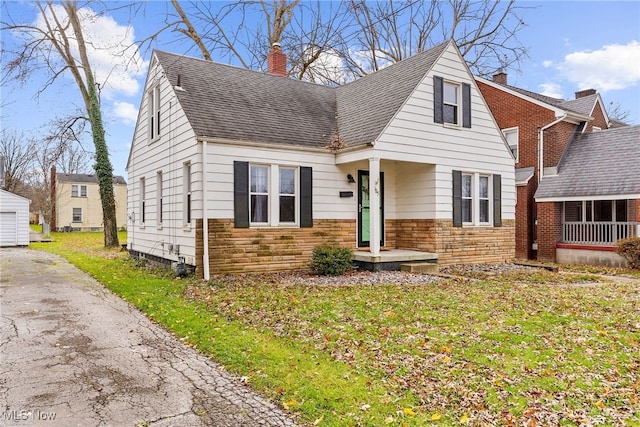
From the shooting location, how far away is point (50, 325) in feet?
20.7

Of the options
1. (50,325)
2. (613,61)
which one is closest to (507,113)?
(613,61)

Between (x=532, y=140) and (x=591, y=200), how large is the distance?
3.42 meters

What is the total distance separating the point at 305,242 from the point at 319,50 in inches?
629

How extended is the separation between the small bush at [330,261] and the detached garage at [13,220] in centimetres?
1966

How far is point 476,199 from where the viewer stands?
13477 millimetres

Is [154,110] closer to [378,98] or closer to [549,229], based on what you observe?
[378,98]

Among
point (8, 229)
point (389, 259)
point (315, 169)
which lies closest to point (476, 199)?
point (389, 259)

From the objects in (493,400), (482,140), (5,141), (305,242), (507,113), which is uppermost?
(5,141)

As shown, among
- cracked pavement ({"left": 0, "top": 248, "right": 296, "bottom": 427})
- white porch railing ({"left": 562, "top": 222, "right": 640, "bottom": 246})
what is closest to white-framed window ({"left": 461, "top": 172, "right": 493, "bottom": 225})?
white porch railing ({"left": 562, "top": 222, "right": 640, "bottom": 246})

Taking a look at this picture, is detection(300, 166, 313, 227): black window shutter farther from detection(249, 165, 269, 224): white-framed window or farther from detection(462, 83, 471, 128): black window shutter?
detection(462, 83, 471, 128): black window shutter

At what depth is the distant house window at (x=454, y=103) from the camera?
41.3ft

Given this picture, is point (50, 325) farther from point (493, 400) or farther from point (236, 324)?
point (493, 400)

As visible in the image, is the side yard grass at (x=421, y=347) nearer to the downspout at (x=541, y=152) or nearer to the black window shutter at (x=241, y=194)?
the black window shutter at (x=241, y=194)

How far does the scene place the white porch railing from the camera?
14.7 m
